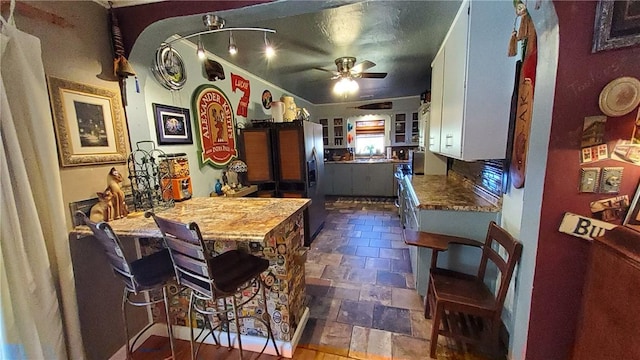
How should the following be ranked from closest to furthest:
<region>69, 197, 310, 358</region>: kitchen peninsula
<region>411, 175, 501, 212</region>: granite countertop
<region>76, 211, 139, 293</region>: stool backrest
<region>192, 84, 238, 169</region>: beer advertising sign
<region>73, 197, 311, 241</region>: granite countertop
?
1. <region>76, 211, 139, 293</region>: stool backrest
2. <region>73, 197, 311, 241</region>: granite countertop
3. <region>69, 197, 310, 358</region>: kitchen peninsula
4. <region>411, 175, 501, 212</region>: granite countertop
5. <region>192, 84, 238, 169</region>: beer advertising sign

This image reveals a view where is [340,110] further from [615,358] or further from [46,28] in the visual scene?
[615,358]

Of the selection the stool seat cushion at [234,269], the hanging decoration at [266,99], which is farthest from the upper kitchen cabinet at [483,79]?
the hanging decoration at [266,99]

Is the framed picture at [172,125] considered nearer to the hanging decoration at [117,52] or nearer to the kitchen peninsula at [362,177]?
the hanging decoration at [117,52]

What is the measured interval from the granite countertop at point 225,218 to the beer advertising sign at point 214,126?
970 millimetres

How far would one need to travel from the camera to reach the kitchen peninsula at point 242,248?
4.38 ft

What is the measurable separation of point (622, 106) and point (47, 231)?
2.65 meters

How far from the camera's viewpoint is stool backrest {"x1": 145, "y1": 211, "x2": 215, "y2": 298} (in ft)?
3.35

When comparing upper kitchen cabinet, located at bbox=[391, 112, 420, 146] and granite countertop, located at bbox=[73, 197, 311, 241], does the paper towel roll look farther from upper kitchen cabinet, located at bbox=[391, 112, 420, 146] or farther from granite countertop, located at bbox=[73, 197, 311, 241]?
upper kitchen cabinet, located at bbox=[391, 112, 420, 146]

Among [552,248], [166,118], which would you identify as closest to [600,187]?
[552,248]

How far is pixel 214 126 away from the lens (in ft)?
9.12

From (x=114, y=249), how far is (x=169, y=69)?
65.3 inches

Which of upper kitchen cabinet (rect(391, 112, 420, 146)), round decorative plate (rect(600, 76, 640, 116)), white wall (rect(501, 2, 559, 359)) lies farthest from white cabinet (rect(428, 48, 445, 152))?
upper kitchen cabinet (rect(391, 112, 420, 146))

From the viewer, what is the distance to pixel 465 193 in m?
2.29

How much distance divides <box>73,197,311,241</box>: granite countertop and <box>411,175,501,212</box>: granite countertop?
106 centimetres
